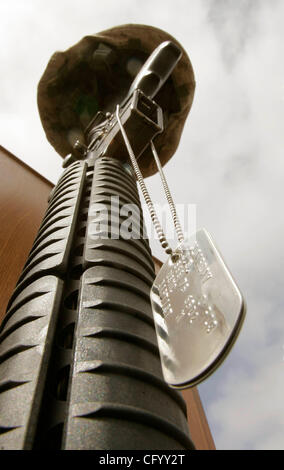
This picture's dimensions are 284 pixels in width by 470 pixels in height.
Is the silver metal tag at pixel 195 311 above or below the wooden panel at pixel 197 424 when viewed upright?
above

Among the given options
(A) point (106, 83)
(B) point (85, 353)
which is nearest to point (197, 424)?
(B) point (85, 353)

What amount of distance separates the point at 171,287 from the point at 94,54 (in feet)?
4.74

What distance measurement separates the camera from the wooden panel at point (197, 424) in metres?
1.05

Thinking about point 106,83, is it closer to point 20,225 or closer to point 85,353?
point 20,225

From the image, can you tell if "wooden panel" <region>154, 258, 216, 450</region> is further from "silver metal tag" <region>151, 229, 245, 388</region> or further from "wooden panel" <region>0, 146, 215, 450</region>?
"silver metal tag" <region>151, 229, 245, 388</region>

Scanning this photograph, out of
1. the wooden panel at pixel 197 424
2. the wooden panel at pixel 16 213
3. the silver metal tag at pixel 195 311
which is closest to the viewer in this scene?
the silver metal tag at pixel 195 311

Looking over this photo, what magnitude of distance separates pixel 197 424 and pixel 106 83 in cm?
158

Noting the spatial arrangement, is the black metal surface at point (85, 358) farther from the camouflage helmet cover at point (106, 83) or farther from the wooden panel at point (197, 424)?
the camouflage helmet cover at point (106, 83)

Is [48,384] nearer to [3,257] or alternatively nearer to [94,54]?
[3,257]

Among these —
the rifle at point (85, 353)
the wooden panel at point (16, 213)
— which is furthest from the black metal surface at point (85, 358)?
the wooden panel at point (16, 213)

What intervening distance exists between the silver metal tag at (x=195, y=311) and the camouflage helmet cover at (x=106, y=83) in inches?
45.7

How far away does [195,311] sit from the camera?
387 mm

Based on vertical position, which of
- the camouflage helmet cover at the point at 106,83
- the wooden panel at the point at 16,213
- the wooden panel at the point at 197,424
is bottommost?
the wooden panel at the point at 197,424
